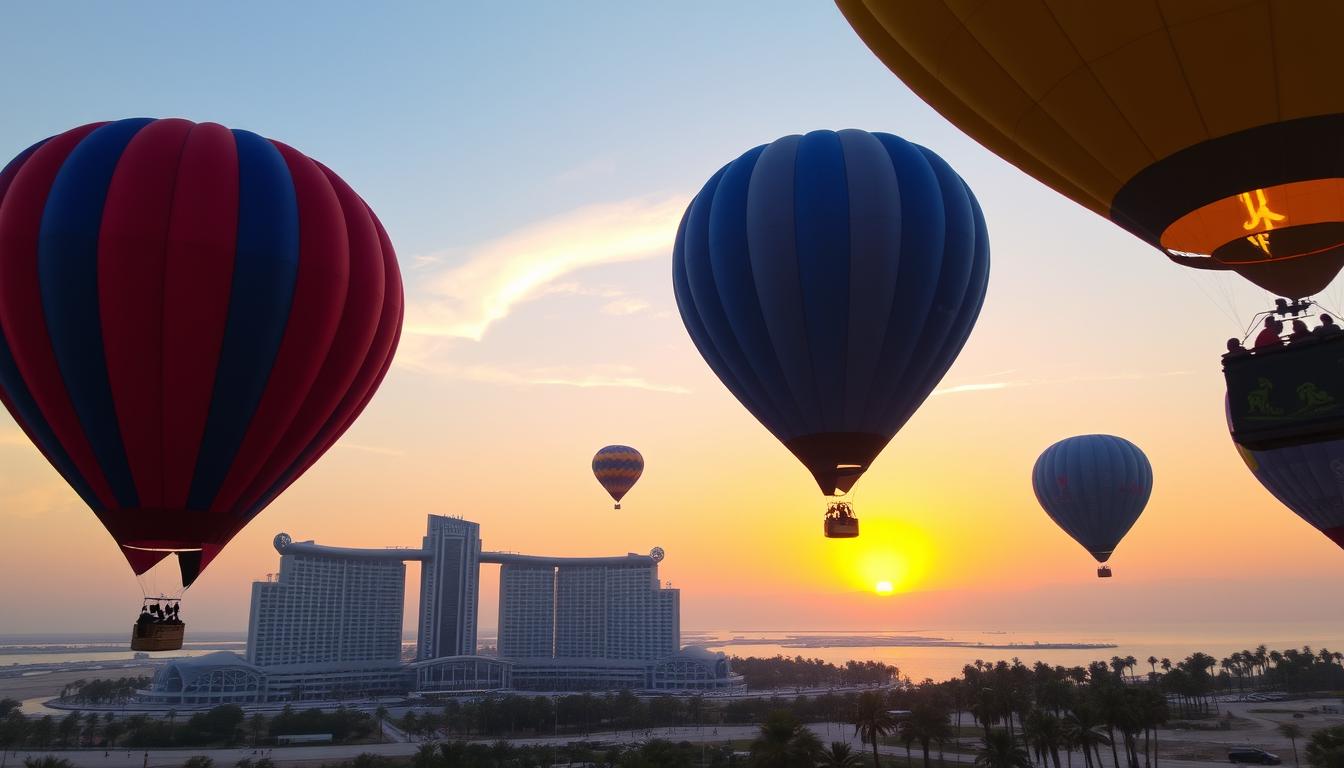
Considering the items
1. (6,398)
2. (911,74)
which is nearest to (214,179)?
(6,398)

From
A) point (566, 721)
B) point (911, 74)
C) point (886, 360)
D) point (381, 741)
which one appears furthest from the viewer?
point (566, 721)

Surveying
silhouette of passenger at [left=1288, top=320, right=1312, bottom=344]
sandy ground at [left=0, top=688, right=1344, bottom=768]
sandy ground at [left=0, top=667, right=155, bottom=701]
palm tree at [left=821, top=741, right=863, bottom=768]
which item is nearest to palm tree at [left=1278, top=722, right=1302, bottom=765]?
sandy ground at [left=0, top=688, right=1344, bottom=768]

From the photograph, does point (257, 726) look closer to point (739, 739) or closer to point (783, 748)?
point (739, 739)

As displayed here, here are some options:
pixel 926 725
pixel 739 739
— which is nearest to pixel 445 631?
pixel 739 739

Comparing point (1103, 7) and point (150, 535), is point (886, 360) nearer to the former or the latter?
point (1103, 7)

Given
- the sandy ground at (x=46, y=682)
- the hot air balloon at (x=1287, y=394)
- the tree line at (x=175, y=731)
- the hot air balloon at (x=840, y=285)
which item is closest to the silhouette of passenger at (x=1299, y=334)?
the hot air balloon at (x=1287, y=394)

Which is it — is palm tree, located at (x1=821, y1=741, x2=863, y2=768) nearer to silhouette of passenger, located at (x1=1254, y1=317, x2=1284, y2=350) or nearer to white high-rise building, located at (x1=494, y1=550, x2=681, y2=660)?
silhouette of passenger, located at (x1=1254, y1=317, x2=1284, y2=350)

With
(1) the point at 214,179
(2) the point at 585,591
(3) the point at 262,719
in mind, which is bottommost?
(3) the point at 262,719
